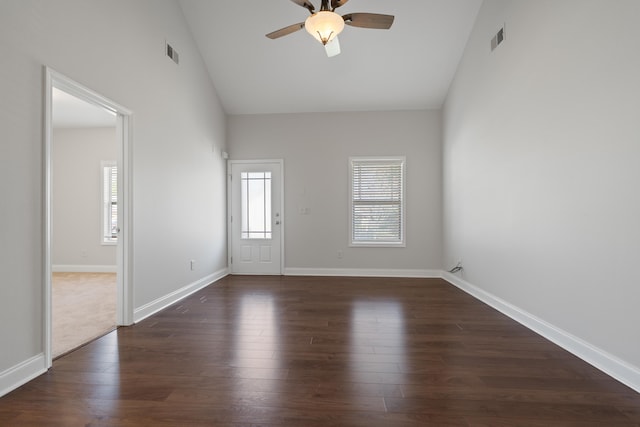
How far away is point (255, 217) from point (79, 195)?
3.63 m

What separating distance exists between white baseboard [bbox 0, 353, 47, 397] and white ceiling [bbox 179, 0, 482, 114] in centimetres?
417

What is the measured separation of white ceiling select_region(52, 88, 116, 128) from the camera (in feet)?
16.3

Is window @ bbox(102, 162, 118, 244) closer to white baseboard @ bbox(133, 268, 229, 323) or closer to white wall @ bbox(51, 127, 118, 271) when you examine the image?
white wall @ bbox(51, 127, 118, 271)

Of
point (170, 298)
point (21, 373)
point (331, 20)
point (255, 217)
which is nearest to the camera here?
point (21, 373)

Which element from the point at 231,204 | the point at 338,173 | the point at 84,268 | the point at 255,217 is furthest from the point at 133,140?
the point at 84,268

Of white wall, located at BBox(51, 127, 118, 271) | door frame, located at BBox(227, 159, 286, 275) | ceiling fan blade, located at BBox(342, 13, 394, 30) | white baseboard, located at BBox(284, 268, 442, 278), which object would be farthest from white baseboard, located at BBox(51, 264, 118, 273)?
ceiling fan blade, located at BBox(342, 13, 394, 30)

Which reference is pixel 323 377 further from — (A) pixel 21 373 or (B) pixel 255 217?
(B) pixel 255 217

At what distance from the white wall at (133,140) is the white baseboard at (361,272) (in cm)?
136

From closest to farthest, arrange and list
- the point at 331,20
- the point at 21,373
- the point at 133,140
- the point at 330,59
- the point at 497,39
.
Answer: the point at 21,373
the point at 331,20
the point at 133,140
the point at 497,39
the point at 330,59

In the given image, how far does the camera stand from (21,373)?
1.98m

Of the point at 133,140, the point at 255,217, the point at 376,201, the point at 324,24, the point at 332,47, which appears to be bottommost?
the point at 255,217

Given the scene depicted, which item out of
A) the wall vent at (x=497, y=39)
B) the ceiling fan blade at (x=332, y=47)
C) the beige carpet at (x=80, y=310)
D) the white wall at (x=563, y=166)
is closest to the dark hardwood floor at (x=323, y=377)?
the beige carpet at (x=80, y=310)

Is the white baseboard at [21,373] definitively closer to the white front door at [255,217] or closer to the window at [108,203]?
the white front door at [255,217]

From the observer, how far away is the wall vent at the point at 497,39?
3.51 meters
